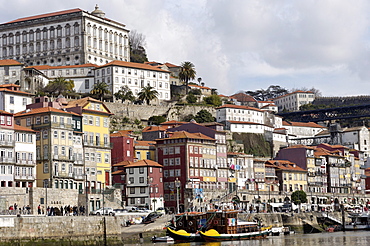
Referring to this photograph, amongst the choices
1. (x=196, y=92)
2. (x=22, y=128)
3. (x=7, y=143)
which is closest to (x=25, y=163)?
(x=7, y=143)

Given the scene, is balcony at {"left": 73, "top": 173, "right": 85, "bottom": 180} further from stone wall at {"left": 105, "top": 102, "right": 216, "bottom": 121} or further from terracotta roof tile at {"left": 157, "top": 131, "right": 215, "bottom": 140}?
stone wall at {"left": 105, "top": 102, "right": 216, "bottom": 121}

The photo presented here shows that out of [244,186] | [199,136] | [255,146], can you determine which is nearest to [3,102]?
[199,136]

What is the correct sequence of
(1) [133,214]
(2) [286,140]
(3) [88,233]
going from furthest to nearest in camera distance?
1. (2) [286,140]
2. (1) [133,214]
3. (3) [88,233]

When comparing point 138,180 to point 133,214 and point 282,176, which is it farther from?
point 282,176

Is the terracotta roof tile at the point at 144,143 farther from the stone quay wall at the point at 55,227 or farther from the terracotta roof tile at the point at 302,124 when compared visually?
the terracotta roof tile at the point at 302,124

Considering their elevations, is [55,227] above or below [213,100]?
below

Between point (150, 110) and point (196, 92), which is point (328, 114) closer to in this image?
point (196, 92)

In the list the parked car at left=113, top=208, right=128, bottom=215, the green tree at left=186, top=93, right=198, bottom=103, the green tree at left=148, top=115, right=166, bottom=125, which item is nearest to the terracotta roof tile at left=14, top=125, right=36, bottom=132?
the parked car at left=113, top=208, right=128, bottom=215

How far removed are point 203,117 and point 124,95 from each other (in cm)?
1592

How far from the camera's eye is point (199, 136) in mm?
100938

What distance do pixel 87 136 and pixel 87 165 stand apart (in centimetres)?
361

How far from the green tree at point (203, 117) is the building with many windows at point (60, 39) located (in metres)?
32.7

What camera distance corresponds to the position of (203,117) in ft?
462

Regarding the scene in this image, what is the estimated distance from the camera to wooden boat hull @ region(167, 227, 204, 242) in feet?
233
